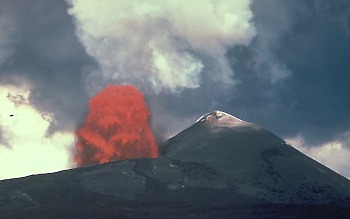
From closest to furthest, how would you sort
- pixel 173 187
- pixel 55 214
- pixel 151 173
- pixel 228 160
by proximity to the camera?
pixel 55 214
pixel 173 187
pixel 151 173
pixel 228 160

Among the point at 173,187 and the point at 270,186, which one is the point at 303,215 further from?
the point at 173,187

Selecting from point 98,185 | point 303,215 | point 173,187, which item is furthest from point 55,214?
point 303,215

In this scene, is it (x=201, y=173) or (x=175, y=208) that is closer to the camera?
(x=175, y=208)

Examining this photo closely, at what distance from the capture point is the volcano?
13588 cm

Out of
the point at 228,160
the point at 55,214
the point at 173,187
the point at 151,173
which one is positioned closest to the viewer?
the point at 55,214

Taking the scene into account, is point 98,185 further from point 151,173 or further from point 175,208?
point 175,208

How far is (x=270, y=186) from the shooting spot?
166250mm

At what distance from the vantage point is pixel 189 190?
156 metres

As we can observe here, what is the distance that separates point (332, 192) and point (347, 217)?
1187 inches

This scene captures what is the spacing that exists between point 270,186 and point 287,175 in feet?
54.4

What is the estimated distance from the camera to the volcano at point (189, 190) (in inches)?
5349

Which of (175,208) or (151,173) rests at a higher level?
(151,173)

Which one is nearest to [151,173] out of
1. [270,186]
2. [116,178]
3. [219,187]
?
[116,178]

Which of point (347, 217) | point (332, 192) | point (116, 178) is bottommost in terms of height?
point (347, 217)
